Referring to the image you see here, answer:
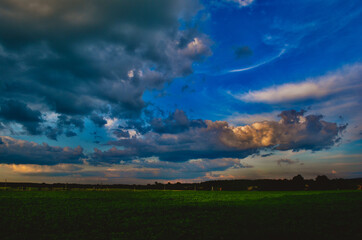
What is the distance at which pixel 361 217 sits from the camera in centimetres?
1888

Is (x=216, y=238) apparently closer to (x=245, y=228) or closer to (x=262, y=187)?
(x=245, y=228)

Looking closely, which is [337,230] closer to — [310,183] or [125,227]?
[125,227]

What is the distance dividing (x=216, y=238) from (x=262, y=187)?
147 m

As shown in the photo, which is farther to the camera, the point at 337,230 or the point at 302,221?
the point at 302,221

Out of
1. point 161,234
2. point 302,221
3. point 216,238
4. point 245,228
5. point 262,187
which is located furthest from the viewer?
point 262,187

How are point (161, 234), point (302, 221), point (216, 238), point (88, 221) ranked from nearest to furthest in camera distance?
point (216, 238) < point (161, 234) < point (302, 221) < point (88, 221)

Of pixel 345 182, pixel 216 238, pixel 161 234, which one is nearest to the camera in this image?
pixel 216 238

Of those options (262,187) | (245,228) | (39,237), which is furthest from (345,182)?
(39,237)

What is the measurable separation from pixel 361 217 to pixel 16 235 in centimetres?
2329

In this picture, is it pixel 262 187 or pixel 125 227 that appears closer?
pixel 125 227

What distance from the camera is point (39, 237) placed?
14133 mm

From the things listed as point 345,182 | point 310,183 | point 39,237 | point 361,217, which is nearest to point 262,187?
point 310,183

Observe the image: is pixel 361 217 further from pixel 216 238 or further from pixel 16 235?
pixel 16 235

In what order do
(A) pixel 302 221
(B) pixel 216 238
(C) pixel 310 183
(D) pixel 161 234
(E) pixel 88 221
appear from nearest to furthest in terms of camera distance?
(B) pixel 216 238, (D) pixel 161 234, (A) pixel 302 221, (E) pixel 88 221, (C) pixel 310 183
